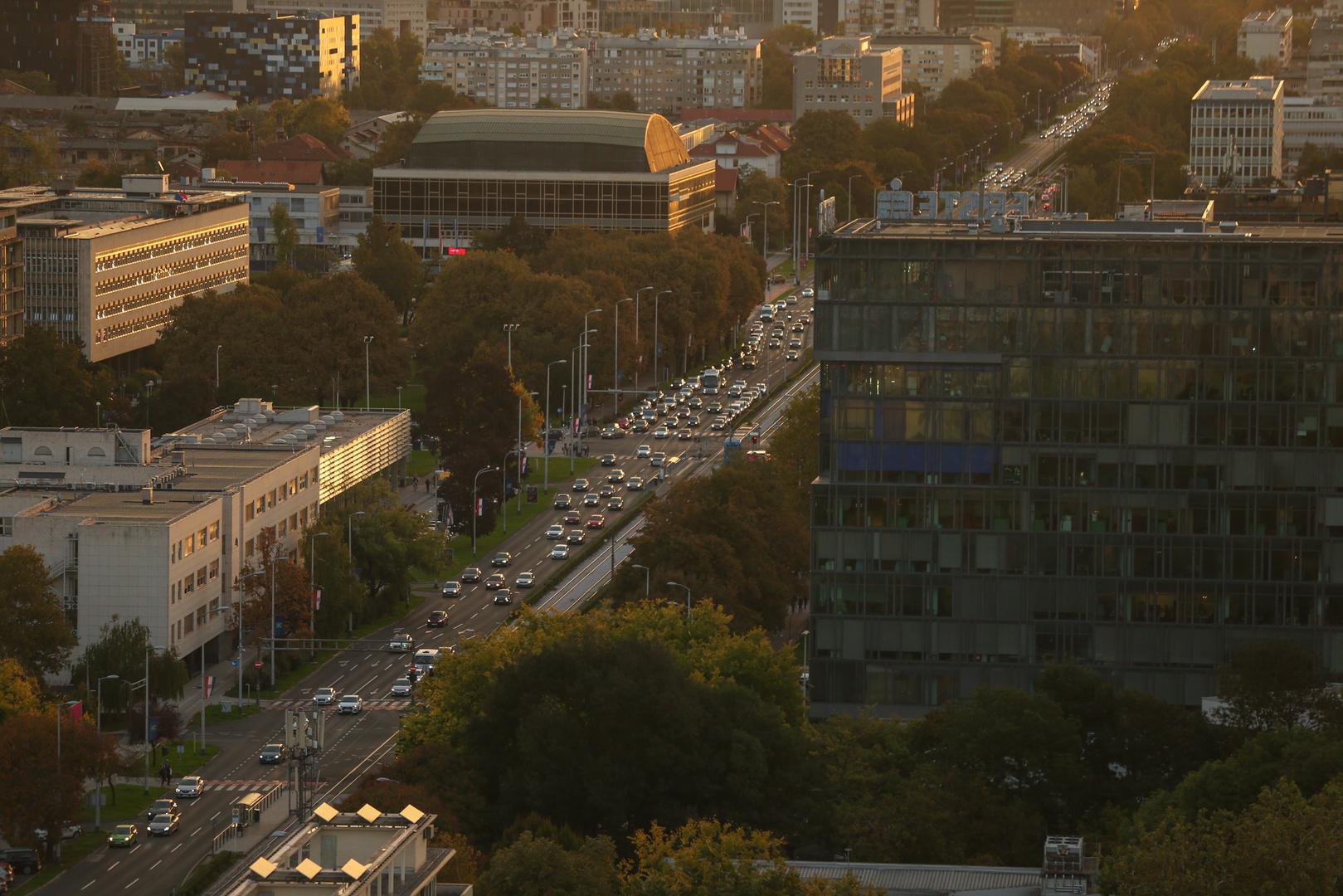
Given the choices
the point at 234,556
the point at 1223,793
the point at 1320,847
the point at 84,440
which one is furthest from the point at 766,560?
the point at 1320,847

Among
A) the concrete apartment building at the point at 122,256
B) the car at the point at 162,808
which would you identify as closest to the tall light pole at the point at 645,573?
the car at the point at 162,808

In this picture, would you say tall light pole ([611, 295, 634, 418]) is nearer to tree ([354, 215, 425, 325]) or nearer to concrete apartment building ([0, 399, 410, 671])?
tree ([354, 215, 425, 325])

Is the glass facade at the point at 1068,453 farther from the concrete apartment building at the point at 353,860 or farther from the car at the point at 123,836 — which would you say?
the concrete apartment building at the point at 353,860

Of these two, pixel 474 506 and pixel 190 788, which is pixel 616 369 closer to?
pixel 474 506

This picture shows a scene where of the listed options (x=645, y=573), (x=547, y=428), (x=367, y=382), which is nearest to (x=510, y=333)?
(x=367, y=382)

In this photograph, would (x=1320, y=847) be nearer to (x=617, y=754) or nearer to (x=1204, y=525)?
(x=617, y=754)
